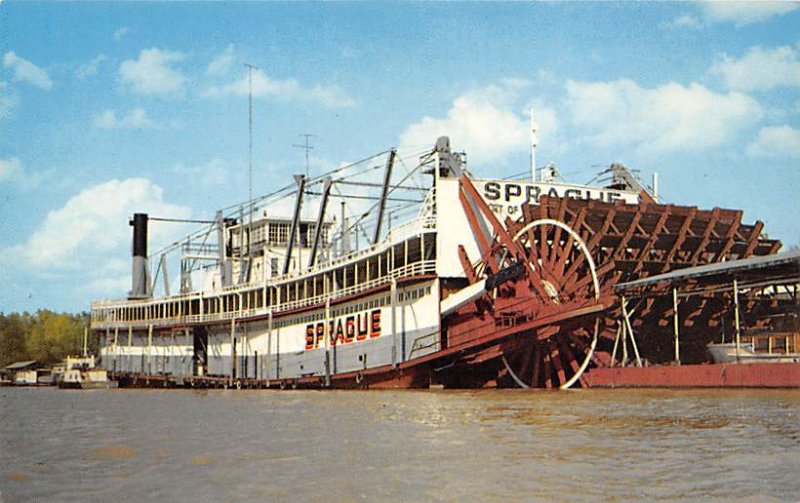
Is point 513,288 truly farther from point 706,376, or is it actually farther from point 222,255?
point 222,255

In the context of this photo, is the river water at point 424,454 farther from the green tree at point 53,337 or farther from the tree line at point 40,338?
the green tree at point 53,337

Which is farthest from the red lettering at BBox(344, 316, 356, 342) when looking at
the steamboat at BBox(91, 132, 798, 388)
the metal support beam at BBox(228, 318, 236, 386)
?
the metal support beam at BBox(228, 318, 236, 386)

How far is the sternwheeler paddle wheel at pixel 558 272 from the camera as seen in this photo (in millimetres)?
30141

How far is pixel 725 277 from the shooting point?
99.3 ft

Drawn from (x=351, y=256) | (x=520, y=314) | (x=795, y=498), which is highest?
(x=351, y=256)

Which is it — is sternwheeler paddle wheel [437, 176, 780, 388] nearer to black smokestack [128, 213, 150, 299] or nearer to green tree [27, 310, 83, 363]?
black smokestack [128, 213, 150, 299]

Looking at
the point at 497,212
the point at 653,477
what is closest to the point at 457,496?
the point at 653,477

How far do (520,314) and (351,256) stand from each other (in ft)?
32.3

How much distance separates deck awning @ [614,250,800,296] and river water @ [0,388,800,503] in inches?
269

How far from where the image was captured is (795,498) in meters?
8.78

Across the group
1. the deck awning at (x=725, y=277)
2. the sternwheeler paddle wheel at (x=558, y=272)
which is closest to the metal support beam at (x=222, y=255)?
the sternwheeler paddle wheel at (x=558, y=272)

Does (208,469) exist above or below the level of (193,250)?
below

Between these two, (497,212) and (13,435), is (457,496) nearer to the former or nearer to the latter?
(13,435)

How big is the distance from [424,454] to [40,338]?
272 feet
